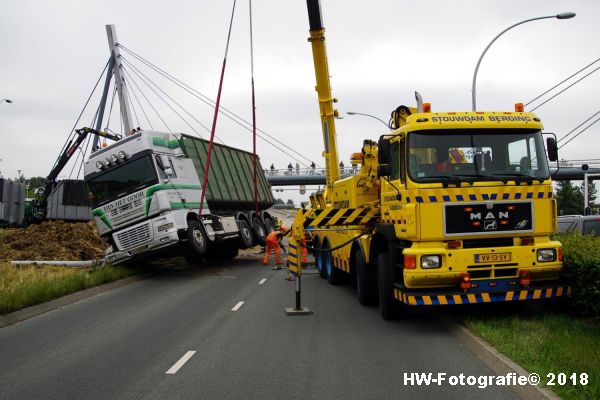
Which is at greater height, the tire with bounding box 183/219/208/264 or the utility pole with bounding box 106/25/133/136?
the utility pole with bounding box 106/25/133/136

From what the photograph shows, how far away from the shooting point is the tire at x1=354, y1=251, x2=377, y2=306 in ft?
34.0

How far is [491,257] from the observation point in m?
8.01

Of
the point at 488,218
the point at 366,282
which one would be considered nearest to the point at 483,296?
the point at 488,218

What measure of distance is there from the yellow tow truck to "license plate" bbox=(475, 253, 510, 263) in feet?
0.05

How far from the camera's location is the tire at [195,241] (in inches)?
622

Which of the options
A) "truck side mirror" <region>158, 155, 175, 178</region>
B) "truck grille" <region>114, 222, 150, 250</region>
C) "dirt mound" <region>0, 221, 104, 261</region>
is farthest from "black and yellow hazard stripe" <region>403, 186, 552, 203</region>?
"dirt mound" <region>0, 221, 104, 261</region>

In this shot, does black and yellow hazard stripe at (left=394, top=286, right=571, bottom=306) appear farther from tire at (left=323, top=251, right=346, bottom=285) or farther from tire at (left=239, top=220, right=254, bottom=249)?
tire at (left=239, top=220, right=254, bottom=249)

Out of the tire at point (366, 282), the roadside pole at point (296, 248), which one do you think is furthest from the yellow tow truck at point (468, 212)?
the roadside pole at point (296, 248)

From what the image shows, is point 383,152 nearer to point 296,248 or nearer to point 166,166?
point 296,248

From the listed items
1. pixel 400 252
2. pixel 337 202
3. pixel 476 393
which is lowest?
pixel 476 393

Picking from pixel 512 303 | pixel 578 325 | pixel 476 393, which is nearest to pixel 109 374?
pixel 476 393

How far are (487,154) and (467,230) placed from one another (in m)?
1.22

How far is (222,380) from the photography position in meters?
5.84

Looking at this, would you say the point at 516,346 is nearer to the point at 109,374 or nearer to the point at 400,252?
the point at 400,252
